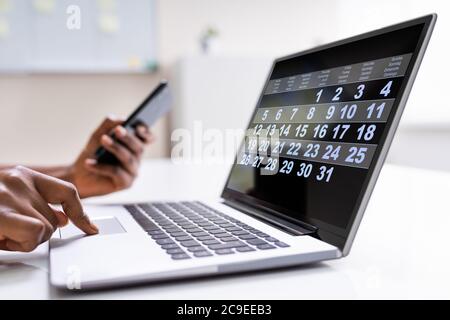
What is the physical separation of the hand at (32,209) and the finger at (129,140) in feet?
1.60

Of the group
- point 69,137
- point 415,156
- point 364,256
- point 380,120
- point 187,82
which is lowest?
point 69,137

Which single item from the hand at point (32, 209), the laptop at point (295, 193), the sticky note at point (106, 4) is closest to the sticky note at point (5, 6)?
the sticky note at point (106, 4)

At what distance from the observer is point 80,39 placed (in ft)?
8.96

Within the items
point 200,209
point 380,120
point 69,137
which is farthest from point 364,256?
point 69,137

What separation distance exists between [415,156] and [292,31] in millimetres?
1114

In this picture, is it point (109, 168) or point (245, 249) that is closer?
point (245, 249)

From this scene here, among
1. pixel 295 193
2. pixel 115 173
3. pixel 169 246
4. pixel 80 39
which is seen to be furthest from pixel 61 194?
pixel 80 39

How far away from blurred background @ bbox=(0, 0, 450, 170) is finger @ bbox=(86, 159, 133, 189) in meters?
1.68

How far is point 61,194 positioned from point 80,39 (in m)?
2.47

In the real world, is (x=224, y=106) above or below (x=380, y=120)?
below

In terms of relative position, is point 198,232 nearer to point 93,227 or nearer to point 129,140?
point 93,227

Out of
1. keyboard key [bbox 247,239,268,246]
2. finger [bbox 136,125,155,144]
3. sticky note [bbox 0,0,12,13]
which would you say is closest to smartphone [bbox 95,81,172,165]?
finger [bbox 136,125,155,144]
